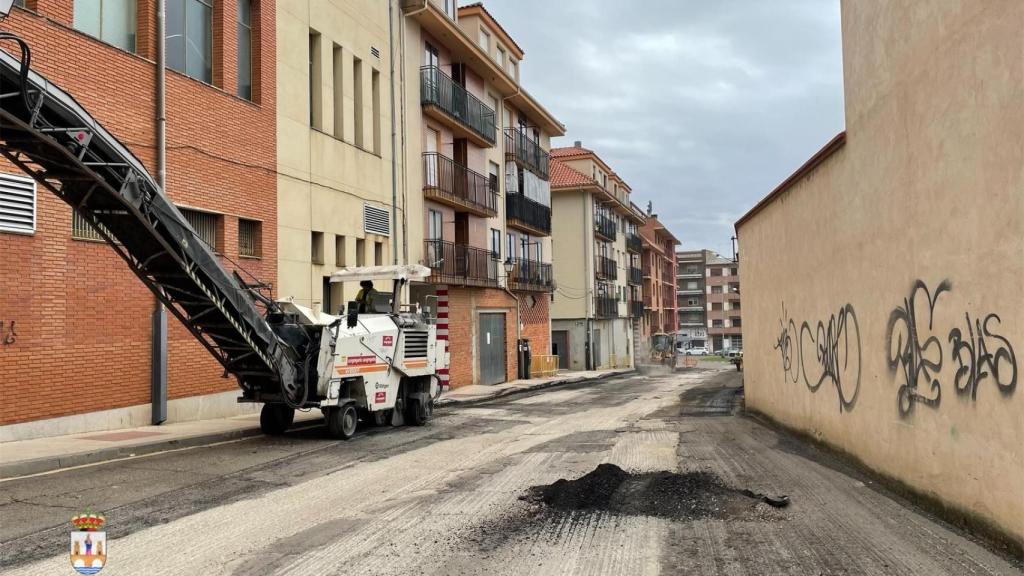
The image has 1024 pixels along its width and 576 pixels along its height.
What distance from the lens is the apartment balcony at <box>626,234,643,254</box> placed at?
57.0 m

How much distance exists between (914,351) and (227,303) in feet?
26.4

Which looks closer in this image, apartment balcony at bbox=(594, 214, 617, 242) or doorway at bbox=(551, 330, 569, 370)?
doorway at bbox=(551, 330, 569, 370)

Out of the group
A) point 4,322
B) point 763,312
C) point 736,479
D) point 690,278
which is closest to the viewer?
point 736,479

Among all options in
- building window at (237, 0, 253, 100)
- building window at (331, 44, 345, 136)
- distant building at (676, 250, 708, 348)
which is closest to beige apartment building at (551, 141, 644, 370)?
building window at (331, 44, 345, 136)

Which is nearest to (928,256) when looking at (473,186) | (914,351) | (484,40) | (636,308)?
(914,351)

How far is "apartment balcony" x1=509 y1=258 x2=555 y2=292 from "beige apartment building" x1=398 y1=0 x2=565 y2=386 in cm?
7

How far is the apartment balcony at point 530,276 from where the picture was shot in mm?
31580

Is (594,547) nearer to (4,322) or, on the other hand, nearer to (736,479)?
(736,479)

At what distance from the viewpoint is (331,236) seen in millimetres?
18578

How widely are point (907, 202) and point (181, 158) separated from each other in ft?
41.0

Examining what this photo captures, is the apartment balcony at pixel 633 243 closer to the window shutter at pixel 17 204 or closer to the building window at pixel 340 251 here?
the building window at pixel 340 251

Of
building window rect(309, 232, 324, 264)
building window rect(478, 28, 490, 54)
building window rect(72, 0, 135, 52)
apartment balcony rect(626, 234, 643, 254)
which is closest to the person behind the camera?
building window rect(72, 0, 135, 52)

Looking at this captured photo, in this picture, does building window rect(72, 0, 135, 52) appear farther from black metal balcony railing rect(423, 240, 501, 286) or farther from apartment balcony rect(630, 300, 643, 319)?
apartment balcony rect(630, 300, 643, 319)

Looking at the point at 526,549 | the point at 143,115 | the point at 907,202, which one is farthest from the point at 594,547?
the point at 143,115
